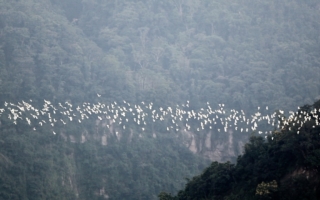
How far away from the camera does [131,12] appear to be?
165000 millimetres

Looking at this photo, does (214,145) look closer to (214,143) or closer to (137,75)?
(214,143)

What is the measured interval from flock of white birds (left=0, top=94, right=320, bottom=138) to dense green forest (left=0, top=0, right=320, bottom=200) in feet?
4.97

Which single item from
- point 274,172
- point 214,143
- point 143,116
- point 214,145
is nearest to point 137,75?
point 143,116

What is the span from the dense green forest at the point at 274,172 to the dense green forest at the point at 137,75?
2.30ft

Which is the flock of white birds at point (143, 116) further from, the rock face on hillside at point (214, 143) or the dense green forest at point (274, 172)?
the dense green forest at point (274, 172)

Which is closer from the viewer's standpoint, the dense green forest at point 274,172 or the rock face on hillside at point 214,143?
the dense green forest at point 274,172

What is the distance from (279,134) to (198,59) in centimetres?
8511

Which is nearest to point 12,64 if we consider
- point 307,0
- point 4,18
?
point 4,18

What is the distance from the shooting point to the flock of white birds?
11244 centimetres

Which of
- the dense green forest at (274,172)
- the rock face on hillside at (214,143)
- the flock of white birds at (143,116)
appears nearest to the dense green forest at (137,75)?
the rock face on hillside at (214,143)

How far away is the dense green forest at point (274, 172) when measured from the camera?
195ft

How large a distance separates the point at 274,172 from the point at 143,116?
63.6 m

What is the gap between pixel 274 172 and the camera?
63.8 metres

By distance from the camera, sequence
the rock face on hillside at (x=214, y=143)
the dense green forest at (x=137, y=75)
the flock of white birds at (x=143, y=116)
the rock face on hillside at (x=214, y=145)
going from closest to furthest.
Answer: the dense green forest at (x=137, y=75) → the flock of white birds at (x=143, y=116) → the rock face on hillside at (x=214, y=143) → the rock face on hillside at (x=214, y=145)
